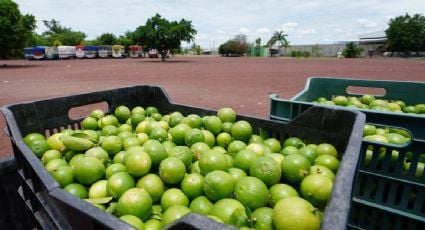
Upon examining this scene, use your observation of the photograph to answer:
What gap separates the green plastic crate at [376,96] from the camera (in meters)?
1.96

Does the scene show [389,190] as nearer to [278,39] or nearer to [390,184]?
[390,184]

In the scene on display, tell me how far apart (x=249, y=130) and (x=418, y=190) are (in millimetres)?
1276

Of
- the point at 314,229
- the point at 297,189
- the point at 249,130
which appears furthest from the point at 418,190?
the point at 249,130

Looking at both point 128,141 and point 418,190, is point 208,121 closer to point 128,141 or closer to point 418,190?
point 128,141

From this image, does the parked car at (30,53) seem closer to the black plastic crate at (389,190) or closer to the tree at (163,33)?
the tree at (163,33)

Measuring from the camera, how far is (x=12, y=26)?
85.4ft

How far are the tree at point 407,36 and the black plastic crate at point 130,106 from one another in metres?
80.8

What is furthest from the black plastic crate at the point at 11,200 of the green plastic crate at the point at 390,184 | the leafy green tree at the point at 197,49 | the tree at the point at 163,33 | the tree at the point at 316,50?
the leafy green tree at the point at 197,49

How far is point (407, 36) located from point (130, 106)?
81611 millimetres

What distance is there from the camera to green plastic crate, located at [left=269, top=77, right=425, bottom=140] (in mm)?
1956

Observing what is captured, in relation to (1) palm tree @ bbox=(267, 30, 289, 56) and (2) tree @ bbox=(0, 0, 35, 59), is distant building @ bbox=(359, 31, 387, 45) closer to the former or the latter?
(1) palm tree @ bbox=(267, 30, 289, 56)

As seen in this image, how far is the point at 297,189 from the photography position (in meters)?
2.01

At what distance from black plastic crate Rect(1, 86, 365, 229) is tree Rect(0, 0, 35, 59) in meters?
28.8

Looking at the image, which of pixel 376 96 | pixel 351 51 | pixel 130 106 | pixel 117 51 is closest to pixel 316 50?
pixel 351 51
